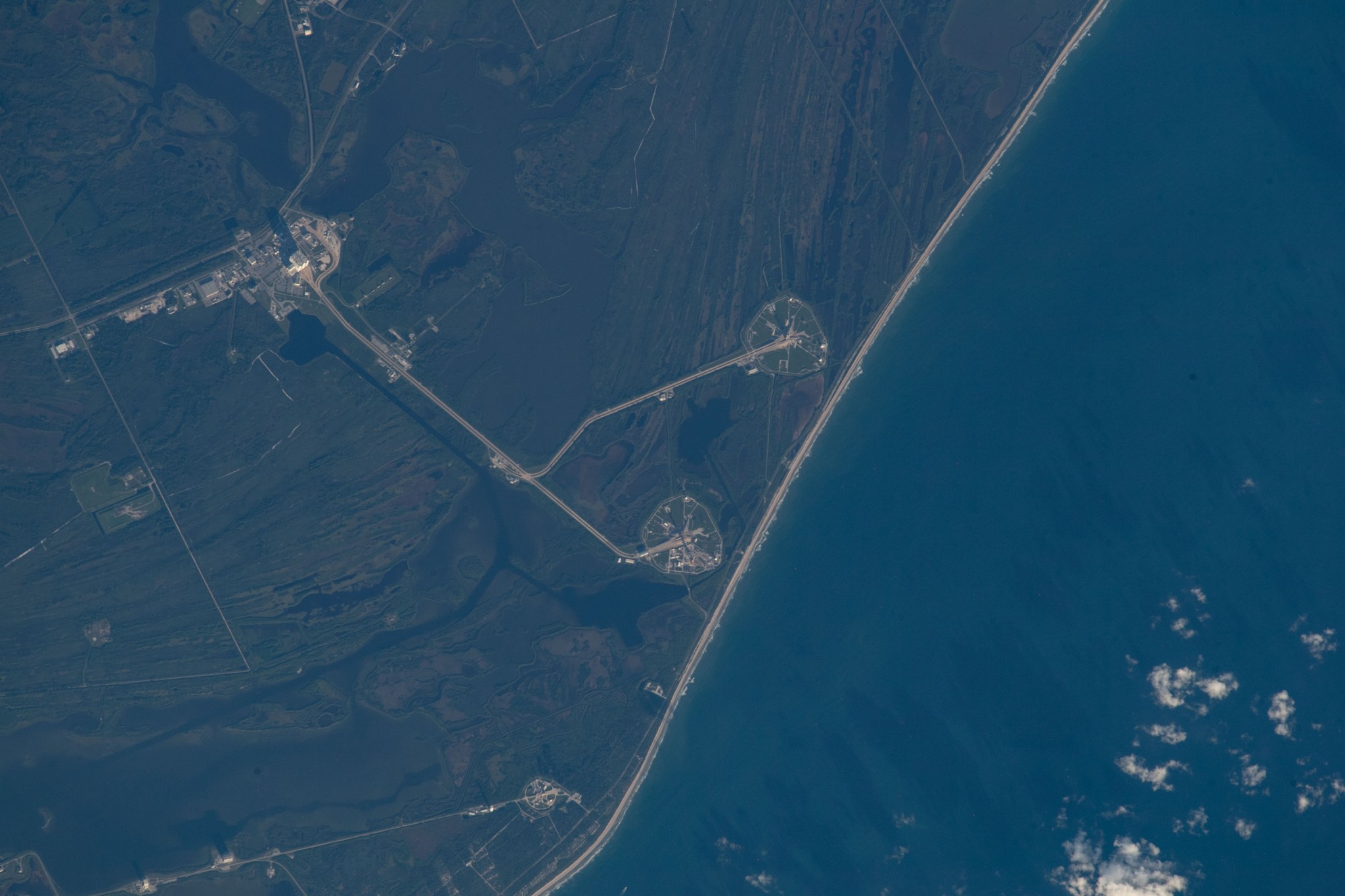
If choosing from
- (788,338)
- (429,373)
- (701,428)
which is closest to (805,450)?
(701,428)

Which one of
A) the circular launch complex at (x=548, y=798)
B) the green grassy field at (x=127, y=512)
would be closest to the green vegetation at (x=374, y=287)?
the green grassy field at (x=127, y=512)

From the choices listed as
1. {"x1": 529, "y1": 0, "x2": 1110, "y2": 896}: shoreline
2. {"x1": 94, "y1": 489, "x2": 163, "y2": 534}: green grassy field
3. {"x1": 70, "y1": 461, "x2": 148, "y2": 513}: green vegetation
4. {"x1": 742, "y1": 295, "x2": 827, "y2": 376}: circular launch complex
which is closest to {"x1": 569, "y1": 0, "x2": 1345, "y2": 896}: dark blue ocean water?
{"x1": 529, "y1": 0, "x2": 1110, "y2": 896}: shoreline

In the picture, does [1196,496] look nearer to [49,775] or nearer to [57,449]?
[57,449]

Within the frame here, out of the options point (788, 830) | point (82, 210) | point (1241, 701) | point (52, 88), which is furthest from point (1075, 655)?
point (52, 88)

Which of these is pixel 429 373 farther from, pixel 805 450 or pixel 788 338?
pixel 805 450

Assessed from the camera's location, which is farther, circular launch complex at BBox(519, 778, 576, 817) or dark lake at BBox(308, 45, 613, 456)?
circular launch complex at BBox(519, 778, 576, 817)

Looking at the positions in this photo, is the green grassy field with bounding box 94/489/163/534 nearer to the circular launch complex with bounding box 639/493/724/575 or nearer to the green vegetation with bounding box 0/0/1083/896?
the green vegetation with bounding box 0/0/1083/896

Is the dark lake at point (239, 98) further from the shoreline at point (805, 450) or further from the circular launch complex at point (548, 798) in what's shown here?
the circular launch complex at point (548, 798)
